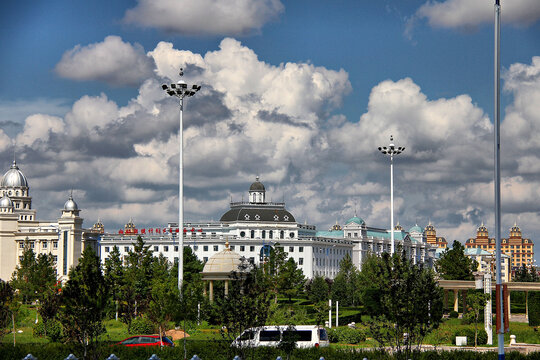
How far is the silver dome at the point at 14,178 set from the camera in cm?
19288

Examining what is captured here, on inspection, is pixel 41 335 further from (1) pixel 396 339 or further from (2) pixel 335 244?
(2) pixel 335 244

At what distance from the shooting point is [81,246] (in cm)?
16362

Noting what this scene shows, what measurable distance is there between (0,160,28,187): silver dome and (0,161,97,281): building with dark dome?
28.1ft

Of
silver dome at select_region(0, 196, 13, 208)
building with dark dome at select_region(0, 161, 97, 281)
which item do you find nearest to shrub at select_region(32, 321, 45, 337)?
building with dark dome at select_region(0, 161, 97, 281)

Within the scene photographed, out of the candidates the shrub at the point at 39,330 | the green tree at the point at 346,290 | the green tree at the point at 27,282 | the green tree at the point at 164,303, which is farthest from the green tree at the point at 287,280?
the green tree at the point at 164,303

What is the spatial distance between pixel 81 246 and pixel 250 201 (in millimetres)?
38706

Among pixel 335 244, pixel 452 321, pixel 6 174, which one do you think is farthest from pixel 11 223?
pixel 452 321

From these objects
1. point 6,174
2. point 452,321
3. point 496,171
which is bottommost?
point 452,321

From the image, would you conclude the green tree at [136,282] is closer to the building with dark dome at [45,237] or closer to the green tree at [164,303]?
the green tree at [164,303]

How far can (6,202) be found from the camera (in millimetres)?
178375

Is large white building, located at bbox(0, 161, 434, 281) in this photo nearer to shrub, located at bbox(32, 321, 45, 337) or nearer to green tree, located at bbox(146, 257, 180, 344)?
shrub, located at bbox(32, 321, 45, 337)

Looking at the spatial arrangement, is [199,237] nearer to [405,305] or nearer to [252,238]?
[252,238]

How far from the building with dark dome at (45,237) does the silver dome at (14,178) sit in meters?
8.58

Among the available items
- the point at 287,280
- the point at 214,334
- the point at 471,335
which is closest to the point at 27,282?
the point at 287,280
